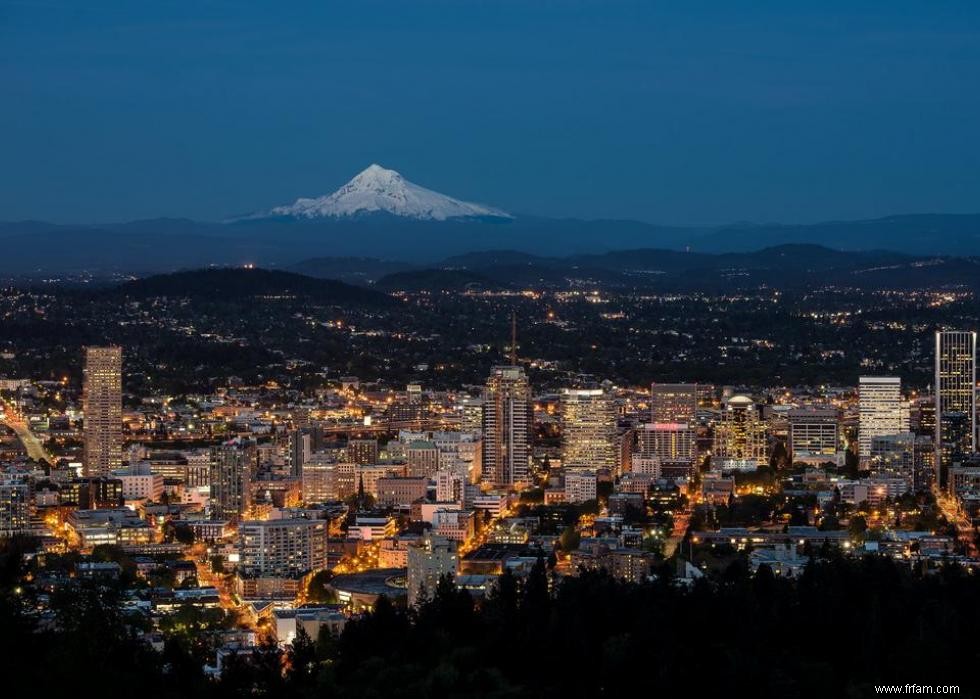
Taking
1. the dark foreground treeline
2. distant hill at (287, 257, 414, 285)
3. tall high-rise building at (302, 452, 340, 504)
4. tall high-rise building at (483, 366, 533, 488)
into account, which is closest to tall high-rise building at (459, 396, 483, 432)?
tall high-rise building at (483, 366, 533, 488)

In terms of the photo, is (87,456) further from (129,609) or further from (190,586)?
(129,609)

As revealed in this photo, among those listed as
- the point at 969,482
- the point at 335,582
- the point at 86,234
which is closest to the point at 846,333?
the point at 969,482

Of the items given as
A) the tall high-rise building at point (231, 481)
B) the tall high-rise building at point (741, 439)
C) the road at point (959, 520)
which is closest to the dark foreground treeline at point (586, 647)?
the road at point (959, 520)

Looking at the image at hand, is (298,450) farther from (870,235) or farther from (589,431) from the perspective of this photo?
(870,235)

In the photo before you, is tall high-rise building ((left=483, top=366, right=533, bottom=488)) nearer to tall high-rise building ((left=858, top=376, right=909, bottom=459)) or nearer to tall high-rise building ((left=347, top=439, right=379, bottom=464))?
tall high-rise building ((left=347, top=439, right=379, bottom=464))

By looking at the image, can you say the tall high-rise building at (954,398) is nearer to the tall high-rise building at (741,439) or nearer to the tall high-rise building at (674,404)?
the tall high-rise building at (741,439)

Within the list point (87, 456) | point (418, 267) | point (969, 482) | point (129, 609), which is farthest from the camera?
Answer: point (418, 267)

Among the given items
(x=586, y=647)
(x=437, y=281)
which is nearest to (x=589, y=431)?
(x=586, y=647)
